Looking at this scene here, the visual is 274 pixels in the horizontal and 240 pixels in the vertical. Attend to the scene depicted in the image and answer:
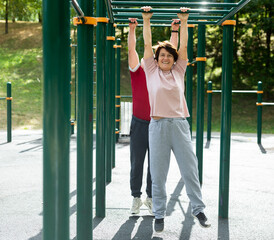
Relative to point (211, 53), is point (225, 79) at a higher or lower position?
lower

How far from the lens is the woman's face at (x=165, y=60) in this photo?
324 cm

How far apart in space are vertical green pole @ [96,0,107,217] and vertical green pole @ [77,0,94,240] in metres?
0.80

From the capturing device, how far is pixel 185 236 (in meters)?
3.27

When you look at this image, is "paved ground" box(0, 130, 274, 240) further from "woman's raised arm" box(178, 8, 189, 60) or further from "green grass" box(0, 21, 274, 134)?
"green grass" box(0, 21, 274, 134)

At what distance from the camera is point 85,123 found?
2.83 metres

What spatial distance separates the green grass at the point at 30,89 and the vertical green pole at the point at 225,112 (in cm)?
999

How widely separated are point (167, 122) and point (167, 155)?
0.27m

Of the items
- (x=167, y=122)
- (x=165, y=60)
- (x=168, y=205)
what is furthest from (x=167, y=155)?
(x=168, y=205)

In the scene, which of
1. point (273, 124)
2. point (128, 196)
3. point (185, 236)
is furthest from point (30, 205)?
point (273, 124)

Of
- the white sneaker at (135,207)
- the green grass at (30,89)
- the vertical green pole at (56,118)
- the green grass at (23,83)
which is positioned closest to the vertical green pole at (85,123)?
the white sneaker at (135,207)

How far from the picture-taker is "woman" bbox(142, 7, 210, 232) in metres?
3.13

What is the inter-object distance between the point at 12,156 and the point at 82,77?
492cm

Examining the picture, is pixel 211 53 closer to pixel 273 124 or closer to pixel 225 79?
pixel 273 124

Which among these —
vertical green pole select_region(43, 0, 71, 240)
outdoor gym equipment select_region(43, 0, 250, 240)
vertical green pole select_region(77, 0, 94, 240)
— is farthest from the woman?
vertical green pole select_region(43, 0, 71, 240)
